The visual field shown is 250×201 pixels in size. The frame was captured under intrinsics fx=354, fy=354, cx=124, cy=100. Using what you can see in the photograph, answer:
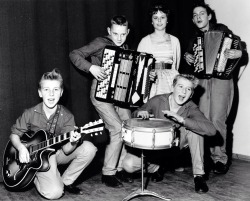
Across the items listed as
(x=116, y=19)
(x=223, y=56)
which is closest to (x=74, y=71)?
(x=116, y=19)

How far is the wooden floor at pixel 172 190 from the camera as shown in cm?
304

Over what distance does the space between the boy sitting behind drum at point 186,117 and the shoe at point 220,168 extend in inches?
22.0

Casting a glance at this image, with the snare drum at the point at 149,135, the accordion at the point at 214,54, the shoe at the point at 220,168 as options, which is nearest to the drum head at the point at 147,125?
the snare drum at the point at 149,135

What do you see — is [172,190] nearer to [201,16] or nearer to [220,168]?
[220,168]

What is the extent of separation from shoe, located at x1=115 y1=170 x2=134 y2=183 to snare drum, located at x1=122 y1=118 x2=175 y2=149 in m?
0.80

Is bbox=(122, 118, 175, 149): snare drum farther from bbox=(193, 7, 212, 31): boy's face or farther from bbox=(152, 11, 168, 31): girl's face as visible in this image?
bbox=(193, 7, 212, 31): boy's face

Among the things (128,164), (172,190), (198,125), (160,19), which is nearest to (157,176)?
(172,190)

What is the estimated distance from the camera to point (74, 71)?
3.75 meters

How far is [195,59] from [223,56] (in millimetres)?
298

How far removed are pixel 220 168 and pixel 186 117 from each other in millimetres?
939

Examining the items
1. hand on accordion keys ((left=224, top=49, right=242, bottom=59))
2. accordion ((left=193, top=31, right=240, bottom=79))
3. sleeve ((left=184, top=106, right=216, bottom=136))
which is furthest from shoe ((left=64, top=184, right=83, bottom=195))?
hand on accordion keys ((left=224, top=49, right=242, bottom=59))

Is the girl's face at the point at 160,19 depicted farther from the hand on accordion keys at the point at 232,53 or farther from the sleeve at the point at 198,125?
the sleeve at the point at 198,125

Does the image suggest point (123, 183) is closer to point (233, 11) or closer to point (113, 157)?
point (113, 157)

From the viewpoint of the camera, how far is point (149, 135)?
8.70ft
